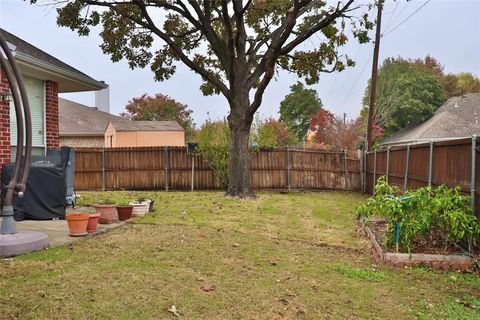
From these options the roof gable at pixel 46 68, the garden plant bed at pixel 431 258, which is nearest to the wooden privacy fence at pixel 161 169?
the roof gable at pixel 46 68

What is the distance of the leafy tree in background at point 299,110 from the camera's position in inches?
2163

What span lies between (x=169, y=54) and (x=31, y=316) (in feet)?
45.0

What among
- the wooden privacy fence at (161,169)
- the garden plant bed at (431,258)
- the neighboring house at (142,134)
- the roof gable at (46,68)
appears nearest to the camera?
the garden plant bed at (431,258)

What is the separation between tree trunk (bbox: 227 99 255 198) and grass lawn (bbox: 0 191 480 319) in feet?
19.9

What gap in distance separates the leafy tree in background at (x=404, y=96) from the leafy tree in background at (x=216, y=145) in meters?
20.0

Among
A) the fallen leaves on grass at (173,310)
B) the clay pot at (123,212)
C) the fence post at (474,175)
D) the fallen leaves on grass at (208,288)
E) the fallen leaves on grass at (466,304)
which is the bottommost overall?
the fallen leaves on grass at (466,304)

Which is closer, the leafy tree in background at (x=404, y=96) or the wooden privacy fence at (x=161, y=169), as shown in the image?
the wooden privacy fence at (x=161, y=169)

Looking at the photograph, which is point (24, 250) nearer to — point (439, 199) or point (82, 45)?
point (439, 199)

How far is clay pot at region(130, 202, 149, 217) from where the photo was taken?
841 centimetres

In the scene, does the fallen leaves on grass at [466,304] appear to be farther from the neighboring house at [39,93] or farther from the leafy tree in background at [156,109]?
the leafy tree in background at [156,109]

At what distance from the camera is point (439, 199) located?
589cm

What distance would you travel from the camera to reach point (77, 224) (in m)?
6.09

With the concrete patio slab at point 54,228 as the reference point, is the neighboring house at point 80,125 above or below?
above

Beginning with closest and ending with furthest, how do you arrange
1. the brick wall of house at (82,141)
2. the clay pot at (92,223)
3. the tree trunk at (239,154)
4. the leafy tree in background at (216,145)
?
the clay pot at (92,223)
the tree trunk at (239,154)
the leafy tree in background at (216,145)
the brick wall of house at (82,141)
